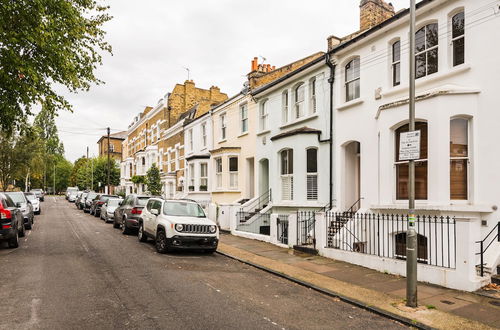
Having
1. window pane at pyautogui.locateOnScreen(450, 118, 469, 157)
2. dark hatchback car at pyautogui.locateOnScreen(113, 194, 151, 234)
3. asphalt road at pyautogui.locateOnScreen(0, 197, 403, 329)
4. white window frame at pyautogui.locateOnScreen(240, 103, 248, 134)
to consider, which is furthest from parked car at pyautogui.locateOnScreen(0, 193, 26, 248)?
window pane at pyautogui.locateOnScreen(450, 118, 469, 157)

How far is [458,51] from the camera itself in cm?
1023

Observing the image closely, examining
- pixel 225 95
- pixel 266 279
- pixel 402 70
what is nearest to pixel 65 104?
pixel 266 279

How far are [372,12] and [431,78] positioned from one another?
19.7 ft

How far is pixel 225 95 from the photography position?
35312mm

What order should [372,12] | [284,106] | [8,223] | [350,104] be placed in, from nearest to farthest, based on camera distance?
[8,223], [350,104], [372,12], [284,106]

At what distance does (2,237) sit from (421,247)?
482 inches

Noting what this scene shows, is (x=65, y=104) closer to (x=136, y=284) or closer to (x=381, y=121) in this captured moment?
(x=136, y=284)

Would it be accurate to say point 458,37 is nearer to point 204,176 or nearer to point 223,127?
point 223,127

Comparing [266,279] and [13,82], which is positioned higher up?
[13,82]

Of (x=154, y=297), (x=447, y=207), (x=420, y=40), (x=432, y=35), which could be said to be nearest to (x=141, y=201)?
(x=154, y=297)

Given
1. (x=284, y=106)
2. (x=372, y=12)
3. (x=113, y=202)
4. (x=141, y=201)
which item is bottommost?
(x=113, y=202)

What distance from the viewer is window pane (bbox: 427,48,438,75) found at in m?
10.8

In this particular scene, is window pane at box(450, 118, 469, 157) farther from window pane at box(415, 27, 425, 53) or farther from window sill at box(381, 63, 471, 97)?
window pane at box(415, 27, 425, 53)

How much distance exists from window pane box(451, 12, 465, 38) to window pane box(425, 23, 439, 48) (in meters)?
0.52
